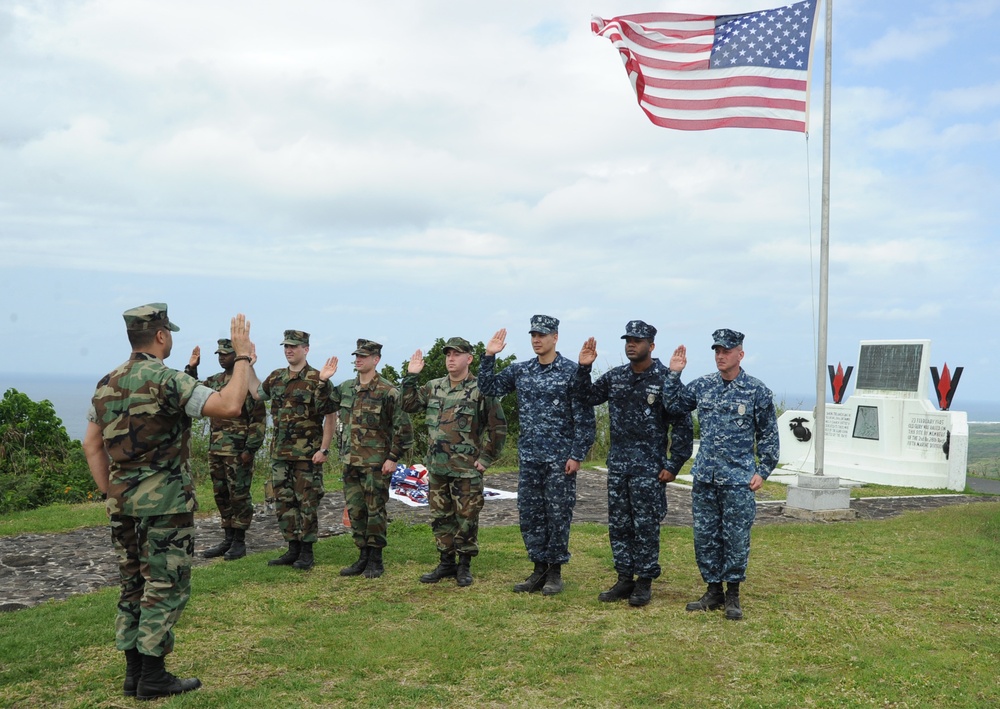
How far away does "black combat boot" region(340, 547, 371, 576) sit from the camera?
702 cm

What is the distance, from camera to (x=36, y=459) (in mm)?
14039

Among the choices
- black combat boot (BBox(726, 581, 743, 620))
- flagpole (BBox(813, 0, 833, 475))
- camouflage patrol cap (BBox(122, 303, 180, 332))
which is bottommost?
black combat boot (BBox(726, 581, 743, 620))

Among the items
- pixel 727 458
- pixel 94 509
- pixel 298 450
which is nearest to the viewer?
pixel 727 458

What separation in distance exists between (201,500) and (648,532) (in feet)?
25.3

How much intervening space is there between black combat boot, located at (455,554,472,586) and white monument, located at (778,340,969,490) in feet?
34.4

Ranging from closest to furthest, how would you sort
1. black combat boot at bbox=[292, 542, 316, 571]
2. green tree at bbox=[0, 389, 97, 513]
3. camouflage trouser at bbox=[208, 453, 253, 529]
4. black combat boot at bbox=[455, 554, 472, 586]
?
black combat boot at bbox=[455, 554, 472, 586]
black combat boot at bbox=[292, 542, 316, 571]
camouflage trouser at bbox=[208, 453, 253, 529]
green tree at bbox=[0, 389, 97, 513]

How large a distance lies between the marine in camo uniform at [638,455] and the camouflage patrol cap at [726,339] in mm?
472

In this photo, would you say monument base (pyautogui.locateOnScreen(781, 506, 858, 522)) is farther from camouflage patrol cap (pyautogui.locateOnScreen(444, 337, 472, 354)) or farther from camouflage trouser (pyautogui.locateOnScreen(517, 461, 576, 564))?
→ camouflage patrol cap (pyautogui.locateOnScreen(444, 337, 472, 354))

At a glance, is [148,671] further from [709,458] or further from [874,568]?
[874,568]

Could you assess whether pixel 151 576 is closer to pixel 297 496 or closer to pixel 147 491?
pixel 147 491

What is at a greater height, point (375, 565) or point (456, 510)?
point (456, 510)

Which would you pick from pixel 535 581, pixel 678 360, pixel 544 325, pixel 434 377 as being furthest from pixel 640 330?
pixel 434 377

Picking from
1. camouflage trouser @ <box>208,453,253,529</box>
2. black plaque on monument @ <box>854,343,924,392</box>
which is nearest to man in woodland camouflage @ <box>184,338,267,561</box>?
camouflage trouser @ <box>208,453,253,529</box>

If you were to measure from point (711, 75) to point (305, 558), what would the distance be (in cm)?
757
